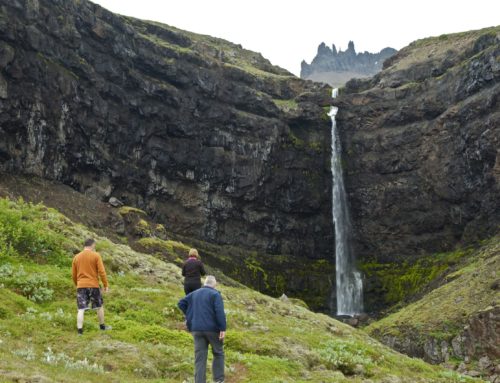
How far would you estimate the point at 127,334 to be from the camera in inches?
608

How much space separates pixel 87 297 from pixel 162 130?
248 feet

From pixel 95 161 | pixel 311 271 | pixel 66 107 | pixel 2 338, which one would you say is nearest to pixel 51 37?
pixel 66 107

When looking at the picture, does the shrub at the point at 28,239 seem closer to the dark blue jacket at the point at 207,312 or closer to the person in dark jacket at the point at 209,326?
the dark blue jacket at the point at 207,312

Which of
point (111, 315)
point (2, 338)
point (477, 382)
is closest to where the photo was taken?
point (2, 338)

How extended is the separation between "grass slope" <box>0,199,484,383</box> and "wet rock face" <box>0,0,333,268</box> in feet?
165

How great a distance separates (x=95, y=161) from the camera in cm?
8031

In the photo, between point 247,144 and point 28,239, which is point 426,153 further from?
point 28,239

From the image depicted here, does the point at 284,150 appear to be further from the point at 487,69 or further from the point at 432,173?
the point at 487,69

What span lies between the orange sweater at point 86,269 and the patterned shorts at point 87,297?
16 cm

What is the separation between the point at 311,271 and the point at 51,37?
201ft

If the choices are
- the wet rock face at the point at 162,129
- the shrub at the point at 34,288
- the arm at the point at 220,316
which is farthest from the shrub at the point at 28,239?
the wet rock face at the point at 162,129

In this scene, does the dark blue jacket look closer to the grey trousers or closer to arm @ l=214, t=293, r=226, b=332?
arm @ l=214, t=293, r=226, b=332

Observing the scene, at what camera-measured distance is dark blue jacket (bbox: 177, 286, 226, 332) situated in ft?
38.1

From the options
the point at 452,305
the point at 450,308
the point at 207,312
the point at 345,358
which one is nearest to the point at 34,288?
the point at 207,312
